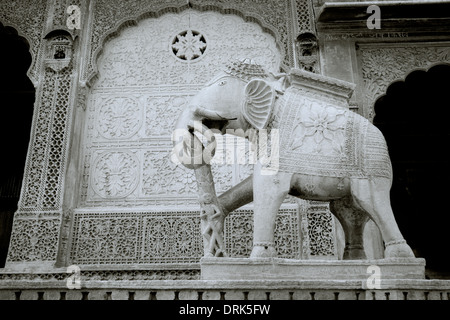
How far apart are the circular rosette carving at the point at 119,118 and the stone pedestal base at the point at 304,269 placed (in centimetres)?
335

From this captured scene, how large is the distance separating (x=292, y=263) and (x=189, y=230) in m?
2.59

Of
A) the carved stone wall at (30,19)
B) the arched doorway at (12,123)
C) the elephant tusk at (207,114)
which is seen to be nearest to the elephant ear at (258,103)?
the elephant tusk at (207,114)

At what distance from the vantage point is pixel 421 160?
28.9ft

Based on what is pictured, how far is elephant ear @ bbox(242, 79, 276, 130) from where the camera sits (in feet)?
11.5

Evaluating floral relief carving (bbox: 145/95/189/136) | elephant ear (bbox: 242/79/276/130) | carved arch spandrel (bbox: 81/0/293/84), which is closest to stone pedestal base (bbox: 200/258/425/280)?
elephant ear (bbox: 242/79/276/130)

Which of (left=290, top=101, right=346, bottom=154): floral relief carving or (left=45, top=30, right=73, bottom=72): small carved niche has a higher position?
(left=45, top=30, right=73, bottom=72): small carved niche

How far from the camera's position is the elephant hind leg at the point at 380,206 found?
3.25 meters

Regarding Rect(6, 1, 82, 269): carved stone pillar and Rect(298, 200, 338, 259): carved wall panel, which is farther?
Rect(6, 1, 82, 269): carved stone pillar

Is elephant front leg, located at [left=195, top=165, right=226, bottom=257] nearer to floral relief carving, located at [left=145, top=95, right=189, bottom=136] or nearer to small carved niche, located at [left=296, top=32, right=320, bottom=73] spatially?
floral relief carving, located at [left=145, top=95, right=189, bottom=136]

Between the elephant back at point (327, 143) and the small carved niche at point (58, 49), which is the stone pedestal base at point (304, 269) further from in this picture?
the small carved niche at point (58, 49)

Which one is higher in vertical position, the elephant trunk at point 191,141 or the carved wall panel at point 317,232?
the elephant trunk at point 191,141

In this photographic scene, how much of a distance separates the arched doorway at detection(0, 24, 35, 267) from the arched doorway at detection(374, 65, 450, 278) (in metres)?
5.65

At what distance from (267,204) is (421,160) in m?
6.37

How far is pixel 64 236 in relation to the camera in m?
5.55
